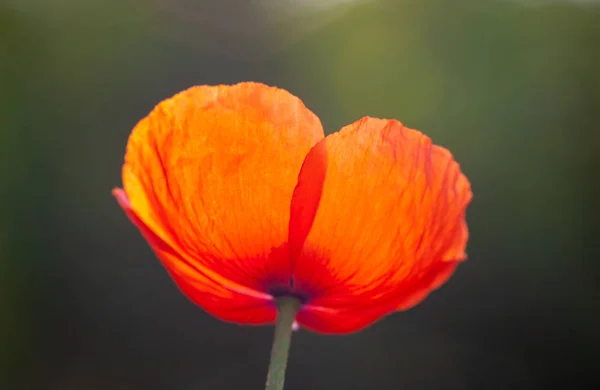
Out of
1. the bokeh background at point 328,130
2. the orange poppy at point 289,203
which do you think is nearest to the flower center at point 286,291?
the orange poppy at point 289,203

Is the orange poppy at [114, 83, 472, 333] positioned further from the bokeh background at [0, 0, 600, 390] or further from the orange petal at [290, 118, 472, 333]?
the bokeh background at [0, 0, 600, 390]

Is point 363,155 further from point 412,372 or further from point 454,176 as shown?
point 412,372

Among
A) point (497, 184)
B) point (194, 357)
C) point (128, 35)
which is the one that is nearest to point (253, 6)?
point (128, 35)

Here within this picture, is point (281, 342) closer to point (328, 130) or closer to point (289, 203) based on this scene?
point (289, 203)

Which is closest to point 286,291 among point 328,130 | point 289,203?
point 289,203

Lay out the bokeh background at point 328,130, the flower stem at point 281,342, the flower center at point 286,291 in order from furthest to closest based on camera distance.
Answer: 1. the bokeh background at point 328,130
2. the flower center at point 286,291
3. the flower stem at point 281,342

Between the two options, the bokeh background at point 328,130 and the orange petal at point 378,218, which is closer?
the orange petal at point 378,218

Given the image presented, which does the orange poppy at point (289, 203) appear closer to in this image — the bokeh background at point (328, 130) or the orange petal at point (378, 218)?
the orange petal at point (378, 218)
